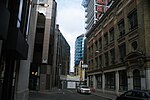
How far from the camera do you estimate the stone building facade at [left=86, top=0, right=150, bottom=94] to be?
70.9ft

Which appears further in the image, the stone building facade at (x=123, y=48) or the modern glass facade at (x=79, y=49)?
the modern glass facade at (x=79, y=49)

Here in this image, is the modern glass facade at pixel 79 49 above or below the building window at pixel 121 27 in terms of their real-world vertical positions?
above

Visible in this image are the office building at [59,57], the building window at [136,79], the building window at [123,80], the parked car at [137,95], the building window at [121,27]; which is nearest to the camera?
the parked car at [137,95]

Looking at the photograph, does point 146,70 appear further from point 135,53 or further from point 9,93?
point 9,93

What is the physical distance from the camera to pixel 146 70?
20641 millimetres

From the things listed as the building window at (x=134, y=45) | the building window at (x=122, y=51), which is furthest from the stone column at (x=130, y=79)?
the building window at (x=122, y=51)

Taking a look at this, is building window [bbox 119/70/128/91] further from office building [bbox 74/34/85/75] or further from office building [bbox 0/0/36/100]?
office building [bbox 74/34/85/75]

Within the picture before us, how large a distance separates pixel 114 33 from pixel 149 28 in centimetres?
989

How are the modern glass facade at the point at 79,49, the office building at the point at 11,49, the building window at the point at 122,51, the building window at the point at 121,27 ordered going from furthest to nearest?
1. the modern glass facade at the point at 79,49
2. the building window at the point at 121,27
3. the building window at the point at 122,51
4. the office building at the point at 11,49

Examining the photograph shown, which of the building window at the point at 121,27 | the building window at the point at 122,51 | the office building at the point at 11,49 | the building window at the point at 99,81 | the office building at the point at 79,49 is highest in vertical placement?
the office building at the point at 79,49

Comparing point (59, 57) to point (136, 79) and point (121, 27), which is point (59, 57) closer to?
point (121, 27)

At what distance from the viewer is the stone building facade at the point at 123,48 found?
21.6 m

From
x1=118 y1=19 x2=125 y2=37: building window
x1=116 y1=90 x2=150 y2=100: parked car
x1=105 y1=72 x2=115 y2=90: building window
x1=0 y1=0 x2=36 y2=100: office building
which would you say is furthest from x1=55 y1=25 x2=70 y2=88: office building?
x1=116 y1=90 x2=150 y2=100: parked car

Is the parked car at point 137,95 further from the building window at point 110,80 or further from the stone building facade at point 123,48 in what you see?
the building window at point 110,80
